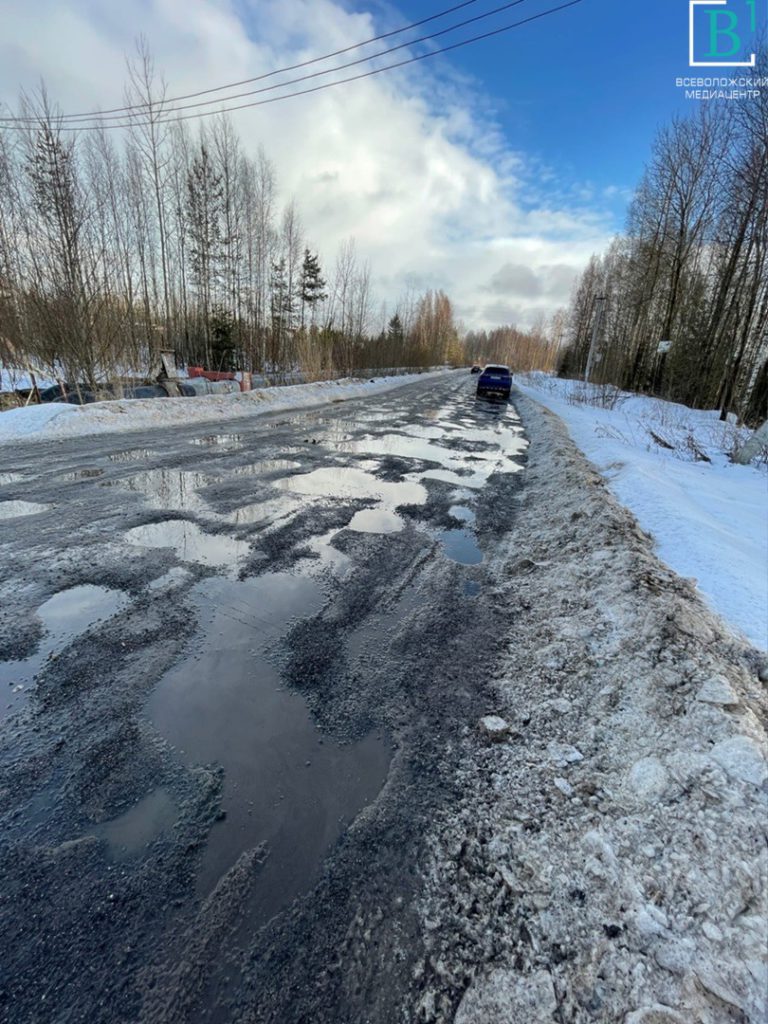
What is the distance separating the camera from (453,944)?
1600 mm

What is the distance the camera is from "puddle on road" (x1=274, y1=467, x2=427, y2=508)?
6.49 m

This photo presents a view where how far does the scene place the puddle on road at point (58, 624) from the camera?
2.62 m

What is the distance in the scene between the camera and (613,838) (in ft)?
6.20

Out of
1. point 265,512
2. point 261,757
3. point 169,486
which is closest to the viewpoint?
point 261,757

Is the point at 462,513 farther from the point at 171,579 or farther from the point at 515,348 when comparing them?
the point at 515,348

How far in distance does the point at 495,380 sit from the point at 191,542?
2373 cm

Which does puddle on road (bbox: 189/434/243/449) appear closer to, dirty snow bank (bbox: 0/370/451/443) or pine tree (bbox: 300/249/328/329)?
dirty snow bank (bbox: 0/370/451/443)

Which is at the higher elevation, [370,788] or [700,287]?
[700,287]

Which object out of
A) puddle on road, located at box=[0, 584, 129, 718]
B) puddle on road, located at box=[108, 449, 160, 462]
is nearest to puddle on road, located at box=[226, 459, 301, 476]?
puddle on road, located at box=[108, 449, 160, 462]

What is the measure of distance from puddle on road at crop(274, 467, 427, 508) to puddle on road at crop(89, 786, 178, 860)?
454 centimetres

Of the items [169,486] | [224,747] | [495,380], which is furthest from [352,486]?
[495,380]

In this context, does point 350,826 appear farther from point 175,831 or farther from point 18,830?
point 18,830

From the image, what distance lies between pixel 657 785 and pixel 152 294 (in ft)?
101

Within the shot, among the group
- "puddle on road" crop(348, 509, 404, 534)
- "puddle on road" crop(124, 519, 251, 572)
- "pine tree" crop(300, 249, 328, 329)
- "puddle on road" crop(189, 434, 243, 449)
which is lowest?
"puddle on road" crop(124, 519, 251, 572)
